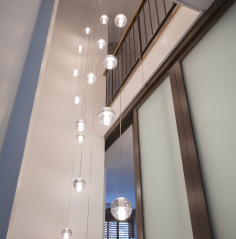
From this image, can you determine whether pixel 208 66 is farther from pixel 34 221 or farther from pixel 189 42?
pixel 34 221

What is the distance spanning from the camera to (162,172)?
2.12 m

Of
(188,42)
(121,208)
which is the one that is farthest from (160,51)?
(121,208)

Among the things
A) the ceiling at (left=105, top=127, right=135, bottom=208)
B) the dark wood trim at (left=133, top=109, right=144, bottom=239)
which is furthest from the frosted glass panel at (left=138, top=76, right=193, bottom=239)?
the ceiling at (left=105, top=127, right=135, bottom=208)

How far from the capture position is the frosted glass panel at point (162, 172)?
5.94ft

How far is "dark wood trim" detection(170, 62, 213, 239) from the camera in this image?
150 cm

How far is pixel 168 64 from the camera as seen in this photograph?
2.27 meters

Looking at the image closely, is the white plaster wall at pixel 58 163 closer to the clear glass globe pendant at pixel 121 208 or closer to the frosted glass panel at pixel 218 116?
the clear glass globe pendant at pixel 121 208

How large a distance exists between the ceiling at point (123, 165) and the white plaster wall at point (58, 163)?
1.71 feet

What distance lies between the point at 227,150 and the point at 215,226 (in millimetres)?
530

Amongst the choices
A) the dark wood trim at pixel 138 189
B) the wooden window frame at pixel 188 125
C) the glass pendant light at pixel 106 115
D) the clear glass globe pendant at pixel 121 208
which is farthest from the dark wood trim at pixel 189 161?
the dark wood trim at pixel 138 189

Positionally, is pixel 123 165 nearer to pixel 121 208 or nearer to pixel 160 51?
pixel 160 51

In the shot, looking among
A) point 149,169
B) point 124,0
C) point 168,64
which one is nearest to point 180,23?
point 168,64

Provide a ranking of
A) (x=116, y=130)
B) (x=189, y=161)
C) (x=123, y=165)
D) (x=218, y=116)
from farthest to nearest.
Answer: (x=123, y=165) → (x=116, y=130) → (x=189, y=161) → (x=218, y=116)

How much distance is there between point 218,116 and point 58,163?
9.09 feet
